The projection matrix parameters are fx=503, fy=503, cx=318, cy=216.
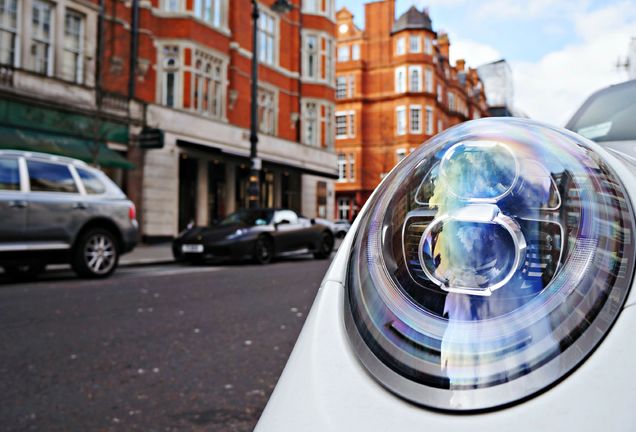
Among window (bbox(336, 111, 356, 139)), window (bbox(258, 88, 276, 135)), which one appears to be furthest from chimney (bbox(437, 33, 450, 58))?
window (bbox(258, 88, 276, 135))

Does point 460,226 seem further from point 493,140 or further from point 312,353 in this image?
point 312,353

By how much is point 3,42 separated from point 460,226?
16.4m

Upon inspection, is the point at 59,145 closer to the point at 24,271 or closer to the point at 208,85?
the point at 24,271

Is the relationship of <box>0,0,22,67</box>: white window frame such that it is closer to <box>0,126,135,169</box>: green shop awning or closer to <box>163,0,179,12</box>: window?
<box>0,126,135,169</box>: green shop awning

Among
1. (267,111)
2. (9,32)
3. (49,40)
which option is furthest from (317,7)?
(9,32)

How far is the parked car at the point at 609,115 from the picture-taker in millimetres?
1835

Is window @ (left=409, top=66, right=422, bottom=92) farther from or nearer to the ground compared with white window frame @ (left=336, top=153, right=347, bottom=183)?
farther from the ground

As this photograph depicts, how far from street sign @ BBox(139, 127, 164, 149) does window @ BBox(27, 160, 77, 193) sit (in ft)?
27.6

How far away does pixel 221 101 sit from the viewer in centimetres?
2036

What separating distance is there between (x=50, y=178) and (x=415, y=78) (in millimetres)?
41631

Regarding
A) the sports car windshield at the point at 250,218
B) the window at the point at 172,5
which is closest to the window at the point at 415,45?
the window at the point at 172,5

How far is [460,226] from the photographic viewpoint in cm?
68

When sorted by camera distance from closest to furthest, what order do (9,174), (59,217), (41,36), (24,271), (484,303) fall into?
(484,303)
(9,174)
(59,217)
(24,271)
(41,36)

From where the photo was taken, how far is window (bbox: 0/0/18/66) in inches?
538
